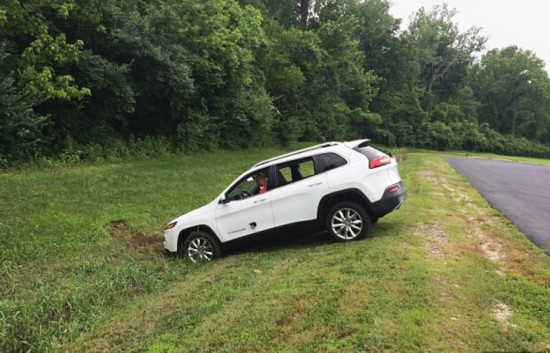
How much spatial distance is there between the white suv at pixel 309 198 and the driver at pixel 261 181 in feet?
0.06

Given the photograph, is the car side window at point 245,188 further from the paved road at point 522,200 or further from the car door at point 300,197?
the paved road at point 522,200

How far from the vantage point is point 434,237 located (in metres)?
7.71

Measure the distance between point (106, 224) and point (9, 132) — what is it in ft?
21.7

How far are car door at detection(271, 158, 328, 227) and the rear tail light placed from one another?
32.7 inches

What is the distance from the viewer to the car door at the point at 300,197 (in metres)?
7.71

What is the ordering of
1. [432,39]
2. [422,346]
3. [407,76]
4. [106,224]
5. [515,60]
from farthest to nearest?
[515,60] → [432,39] → [407,76] → [106,224] → [422,346]

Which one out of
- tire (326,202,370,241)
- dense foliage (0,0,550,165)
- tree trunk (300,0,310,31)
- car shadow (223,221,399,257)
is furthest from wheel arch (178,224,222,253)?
tree trunk (300,0,310,31)

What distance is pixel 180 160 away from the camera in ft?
66.8

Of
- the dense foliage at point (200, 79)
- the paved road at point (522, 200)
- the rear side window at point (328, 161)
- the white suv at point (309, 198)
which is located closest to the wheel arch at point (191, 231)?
the white suv at point (309, 198)

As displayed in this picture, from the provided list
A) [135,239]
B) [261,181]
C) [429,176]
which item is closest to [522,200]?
[429,176]

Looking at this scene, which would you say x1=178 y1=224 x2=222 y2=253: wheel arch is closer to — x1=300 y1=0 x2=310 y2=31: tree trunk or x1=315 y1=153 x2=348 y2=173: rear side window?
x1=315 y1=153 x2=348 y2=173: rear side window

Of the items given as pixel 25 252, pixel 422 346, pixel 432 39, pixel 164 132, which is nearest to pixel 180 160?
pixel 164 132

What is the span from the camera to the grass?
172 inches

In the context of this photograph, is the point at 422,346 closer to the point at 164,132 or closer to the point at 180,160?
the point at 180,160
